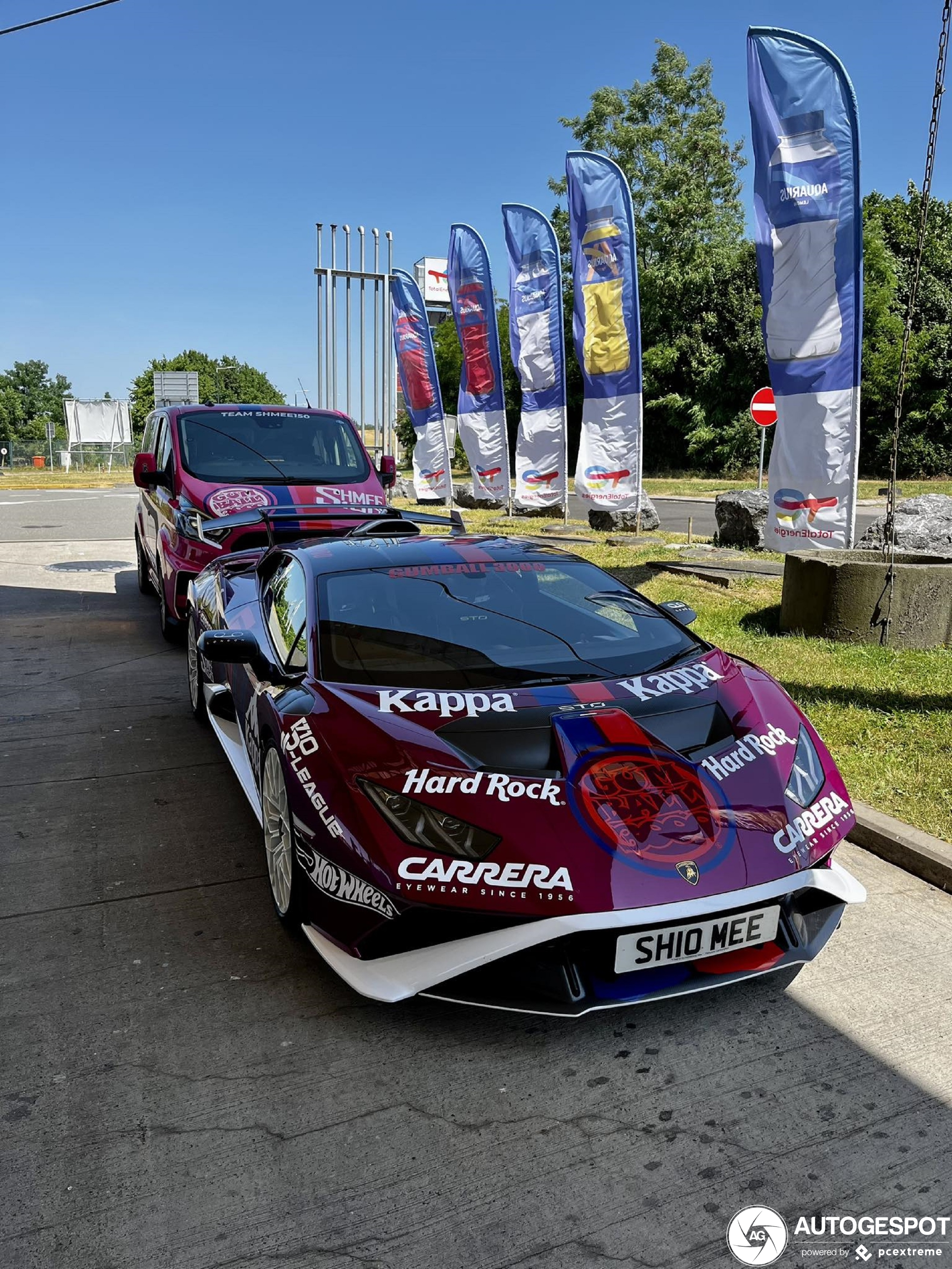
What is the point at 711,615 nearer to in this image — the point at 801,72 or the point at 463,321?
the point at 801,72

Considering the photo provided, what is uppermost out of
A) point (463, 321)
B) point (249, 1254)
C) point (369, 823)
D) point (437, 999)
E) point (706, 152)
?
point (706, 152)

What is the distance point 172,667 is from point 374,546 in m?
3.62

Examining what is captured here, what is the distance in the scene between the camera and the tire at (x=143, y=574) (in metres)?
10.9

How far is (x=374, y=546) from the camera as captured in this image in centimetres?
456

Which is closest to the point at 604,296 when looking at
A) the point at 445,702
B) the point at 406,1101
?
the point at 445,702

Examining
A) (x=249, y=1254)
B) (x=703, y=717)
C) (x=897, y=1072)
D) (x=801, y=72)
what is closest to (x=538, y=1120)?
(x=249, y=1254)

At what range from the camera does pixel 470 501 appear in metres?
27.8

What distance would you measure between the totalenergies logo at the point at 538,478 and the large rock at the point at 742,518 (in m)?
3.49

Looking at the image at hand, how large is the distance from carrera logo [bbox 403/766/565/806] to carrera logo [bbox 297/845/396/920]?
0.29m

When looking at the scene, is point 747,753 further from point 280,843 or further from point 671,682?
point 280,843

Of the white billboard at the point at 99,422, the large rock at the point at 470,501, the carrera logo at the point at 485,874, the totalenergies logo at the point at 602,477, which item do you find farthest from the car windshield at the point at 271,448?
the white billboard at the point at 99,422

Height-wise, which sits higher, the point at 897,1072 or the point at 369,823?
the point at 369,823

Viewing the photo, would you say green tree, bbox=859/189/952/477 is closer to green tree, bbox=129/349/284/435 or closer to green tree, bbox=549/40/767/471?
green tree, bbox=549/40/767/471

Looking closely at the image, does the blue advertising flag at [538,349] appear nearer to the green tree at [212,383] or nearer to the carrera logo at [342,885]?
the carrera logo at [342,885]
